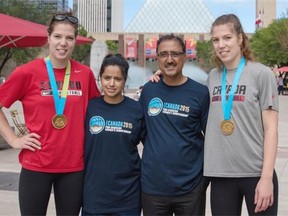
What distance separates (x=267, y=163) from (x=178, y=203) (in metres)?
0.63

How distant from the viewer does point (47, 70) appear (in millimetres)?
2961

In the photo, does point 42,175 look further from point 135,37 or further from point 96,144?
point 135,37

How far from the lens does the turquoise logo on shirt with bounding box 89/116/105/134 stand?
2.96 m

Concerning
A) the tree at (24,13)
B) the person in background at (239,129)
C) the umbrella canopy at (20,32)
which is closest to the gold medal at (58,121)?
the person in background at (239,129)

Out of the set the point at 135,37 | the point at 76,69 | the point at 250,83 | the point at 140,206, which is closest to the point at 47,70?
the point at 76,69

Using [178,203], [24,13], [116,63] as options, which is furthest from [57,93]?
[24,13]

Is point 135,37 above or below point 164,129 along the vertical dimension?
above

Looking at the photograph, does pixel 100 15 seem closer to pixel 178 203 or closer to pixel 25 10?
pixel 25 10

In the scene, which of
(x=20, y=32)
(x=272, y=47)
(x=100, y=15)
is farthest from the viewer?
(x=100, y=15)

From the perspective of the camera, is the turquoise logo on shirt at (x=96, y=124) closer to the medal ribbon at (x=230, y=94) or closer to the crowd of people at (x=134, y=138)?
the crowd of people at (x=134, y=138)

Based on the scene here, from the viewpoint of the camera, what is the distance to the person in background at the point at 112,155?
296 centimetres

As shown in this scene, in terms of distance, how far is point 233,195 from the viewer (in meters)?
2.87

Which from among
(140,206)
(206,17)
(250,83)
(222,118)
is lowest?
(140,206)

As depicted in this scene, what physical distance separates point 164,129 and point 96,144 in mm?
447
